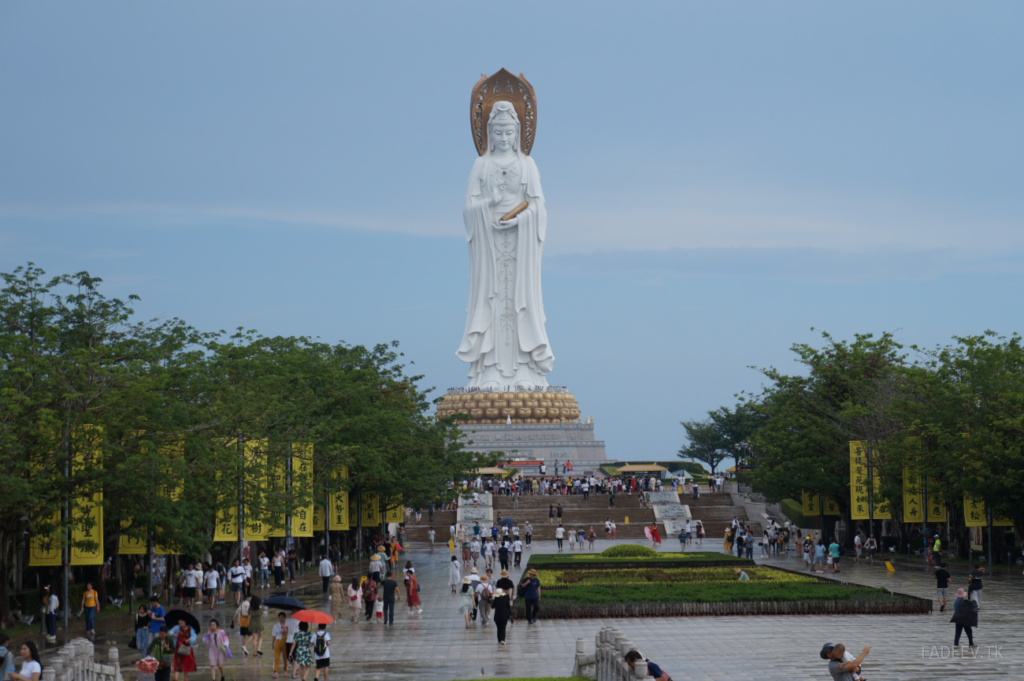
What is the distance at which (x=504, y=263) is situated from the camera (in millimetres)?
64438

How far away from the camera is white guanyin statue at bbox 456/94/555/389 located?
209 ft

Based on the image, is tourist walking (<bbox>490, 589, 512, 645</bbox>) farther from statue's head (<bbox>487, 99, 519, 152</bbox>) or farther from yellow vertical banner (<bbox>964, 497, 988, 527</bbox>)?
statue's head (<bbox>487, 99, 519, 152</bbox>)

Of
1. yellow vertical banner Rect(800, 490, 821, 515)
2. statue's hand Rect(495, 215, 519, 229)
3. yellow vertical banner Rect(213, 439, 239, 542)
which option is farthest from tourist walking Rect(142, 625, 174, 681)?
statue's hand Rect(495, 215, 519, 229)

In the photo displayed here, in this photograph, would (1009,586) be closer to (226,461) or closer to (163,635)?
(226,461)

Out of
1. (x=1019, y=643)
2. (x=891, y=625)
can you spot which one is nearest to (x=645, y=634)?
(x=891, y=625)

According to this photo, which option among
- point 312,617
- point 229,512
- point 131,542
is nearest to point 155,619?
point 312,617

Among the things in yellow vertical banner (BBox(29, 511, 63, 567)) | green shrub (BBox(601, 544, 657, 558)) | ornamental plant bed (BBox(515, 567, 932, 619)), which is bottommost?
ornamental plant bed (BBox(515, 567, 932, 619))

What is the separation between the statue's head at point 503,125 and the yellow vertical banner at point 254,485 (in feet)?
125

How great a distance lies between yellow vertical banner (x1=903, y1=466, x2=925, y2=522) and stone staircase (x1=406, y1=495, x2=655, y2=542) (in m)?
12.4

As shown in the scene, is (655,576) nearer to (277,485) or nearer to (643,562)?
(643,562)

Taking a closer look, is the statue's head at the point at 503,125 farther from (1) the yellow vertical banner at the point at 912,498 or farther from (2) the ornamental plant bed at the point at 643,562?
(1) the yellow vertical banner at the point at 912,498

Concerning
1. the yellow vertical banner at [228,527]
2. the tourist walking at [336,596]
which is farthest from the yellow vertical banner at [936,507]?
the yellow vertical banner at [228,527]

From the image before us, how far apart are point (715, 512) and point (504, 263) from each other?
2024 cm

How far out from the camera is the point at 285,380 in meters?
31.2
